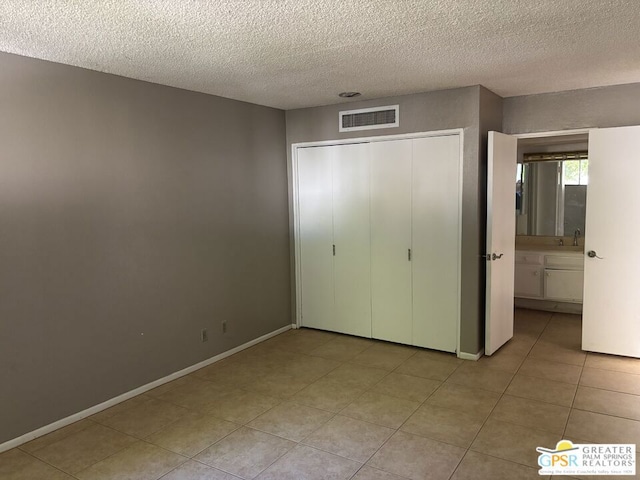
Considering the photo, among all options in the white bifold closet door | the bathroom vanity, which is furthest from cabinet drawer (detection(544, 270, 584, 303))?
the white bifold closet door

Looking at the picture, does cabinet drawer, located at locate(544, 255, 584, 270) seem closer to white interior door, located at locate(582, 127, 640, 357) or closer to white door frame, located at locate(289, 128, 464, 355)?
white interior door, located at locate(582, 127, 640, 357)

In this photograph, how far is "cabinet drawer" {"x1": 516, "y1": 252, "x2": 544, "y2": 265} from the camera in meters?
5.62

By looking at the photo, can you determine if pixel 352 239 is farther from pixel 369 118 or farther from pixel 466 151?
pixel 466 151

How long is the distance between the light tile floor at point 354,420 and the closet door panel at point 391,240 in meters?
0.39

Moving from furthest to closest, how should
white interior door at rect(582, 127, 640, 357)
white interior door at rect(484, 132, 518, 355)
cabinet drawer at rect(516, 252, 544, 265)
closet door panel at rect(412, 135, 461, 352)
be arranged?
cabinet drawer at rect(516, 252, 544, 265), closet door panel at rect(412, 135, 461, 352), white interior door at rect(484, 132, 518, 355), white interior door at rect(582, 127, 640, 357)

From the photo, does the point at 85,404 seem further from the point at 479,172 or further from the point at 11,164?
the point at 479,172

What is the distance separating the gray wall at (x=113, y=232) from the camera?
2889mm

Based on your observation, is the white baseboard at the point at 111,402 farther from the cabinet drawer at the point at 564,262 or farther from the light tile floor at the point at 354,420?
the cabinet drawer at the point at 564,262

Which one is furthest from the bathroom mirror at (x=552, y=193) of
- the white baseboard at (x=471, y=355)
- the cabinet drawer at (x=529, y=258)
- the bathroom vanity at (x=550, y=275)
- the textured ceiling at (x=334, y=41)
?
the white baseboard at (x=471, y=355)

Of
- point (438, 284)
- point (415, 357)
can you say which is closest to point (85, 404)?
point (415, 357)

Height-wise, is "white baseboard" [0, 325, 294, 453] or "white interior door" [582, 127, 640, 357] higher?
"white interior door" [582, 127, 640, 357]

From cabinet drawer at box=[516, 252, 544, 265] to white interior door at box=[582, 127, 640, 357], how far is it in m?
1.45

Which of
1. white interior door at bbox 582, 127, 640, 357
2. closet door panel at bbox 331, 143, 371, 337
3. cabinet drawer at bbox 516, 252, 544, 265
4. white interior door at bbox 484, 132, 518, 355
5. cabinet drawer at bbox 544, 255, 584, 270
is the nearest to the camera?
white interior door at bbox 582, 127, 640, 357

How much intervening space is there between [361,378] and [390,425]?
31.4 inches
